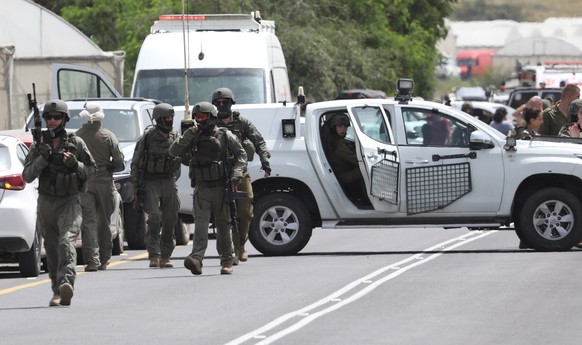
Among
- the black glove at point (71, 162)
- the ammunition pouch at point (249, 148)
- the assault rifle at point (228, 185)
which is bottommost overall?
the assault rifle at point (228, 185)

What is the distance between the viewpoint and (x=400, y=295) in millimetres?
15078

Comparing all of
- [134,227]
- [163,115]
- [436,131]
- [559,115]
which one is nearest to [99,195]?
[163,115]

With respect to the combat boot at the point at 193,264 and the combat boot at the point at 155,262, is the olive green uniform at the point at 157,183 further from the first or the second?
the combat boot at the point at 193,264

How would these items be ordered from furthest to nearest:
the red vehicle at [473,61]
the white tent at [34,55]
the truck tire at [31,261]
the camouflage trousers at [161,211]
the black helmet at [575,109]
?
the red vehicle at [473,61]
the white tent at [34,55]
the black helmet at [575,109]
the camouflage trousers at [161,211]
the truck tire at [31,261]

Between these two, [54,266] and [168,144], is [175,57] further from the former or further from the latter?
[54,266]

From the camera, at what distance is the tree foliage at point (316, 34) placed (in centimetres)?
4444

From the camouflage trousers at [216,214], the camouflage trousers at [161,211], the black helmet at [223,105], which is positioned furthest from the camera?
the camouflage trousers at [161,211]

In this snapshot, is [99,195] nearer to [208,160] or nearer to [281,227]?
[208,160]

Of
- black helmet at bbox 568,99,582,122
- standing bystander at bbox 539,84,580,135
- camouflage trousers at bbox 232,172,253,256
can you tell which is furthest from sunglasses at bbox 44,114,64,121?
standing bystander at bbox 539,84,580,135

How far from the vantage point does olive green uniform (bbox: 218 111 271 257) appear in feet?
61.1

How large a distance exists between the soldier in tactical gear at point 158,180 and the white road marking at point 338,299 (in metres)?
2.47

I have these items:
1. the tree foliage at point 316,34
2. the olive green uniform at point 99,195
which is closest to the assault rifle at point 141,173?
the olive green uniform at point 99,195

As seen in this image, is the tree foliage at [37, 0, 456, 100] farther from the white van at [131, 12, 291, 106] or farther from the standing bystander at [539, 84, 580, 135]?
the standing bystander at [539, 84, 580, 135]

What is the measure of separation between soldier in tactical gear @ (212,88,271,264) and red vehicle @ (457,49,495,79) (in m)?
128
